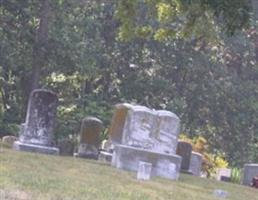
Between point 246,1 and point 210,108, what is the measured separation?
64.2ft

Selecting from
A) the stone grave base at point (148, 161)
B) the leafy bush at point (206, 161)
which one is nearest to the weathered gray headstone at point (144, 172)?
the stone grave base at point (148, 161)

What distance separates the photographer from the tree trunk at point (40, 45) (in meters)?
26.2

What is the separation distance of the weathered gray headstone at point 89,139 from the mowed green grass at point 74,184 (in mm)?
3412

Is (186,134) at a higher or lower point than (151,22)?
lower

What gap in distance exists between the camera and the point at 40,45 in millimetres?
26125

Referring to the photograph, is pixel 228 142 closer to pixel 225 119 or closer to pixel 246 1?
pixel 225 119

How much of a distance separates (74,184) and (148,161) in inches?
176

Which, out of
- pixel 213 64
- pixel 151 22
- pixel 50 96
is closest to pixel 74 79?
pixel 151 22

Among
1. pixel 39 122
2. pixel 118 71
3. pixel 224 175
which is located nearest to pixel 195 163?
pixel 224 175

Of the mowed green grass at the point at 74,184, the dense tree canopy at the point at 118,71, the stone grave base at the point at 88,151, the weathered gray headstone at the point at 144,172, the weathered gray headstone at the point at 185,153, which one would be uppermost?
the dense tree canopy at the point at 118,71

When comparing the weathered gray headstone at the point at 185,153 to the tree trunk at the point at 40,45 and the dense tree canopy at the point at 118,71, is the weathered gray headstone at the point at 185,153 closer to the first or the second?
the dense tree canopy at the point at 118,71

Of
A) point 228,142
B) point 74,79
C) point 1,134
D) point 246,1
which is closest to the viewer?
point 246,1

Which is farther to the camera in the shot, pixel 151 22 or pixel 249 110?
pixel 249 110

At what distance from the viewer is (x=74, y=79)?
28.9 meters
